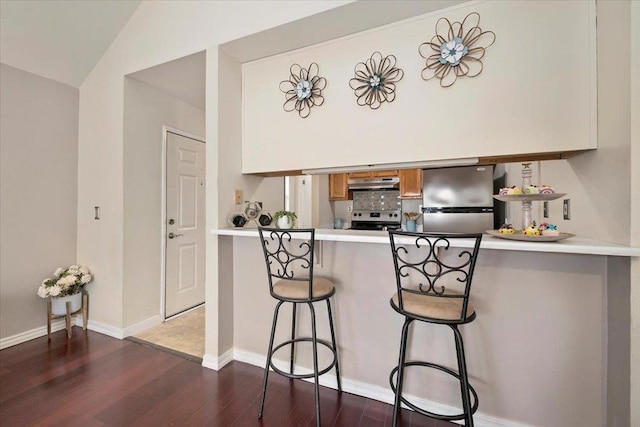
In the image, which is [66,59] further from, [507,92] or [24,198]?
[507,92]

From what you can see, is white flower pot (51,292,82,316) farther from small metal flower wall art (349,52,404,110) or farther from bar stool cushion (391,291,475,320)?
small metal flower wall art (349,52,404,110)

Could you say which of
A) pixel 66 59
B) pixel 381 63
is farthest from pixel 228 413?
pixel 66 59

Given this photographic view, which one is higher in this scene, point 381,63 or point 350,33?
point 350,33

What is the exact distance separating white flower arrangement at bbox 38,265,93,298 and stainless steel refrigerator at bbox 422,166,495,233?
365 centimetres

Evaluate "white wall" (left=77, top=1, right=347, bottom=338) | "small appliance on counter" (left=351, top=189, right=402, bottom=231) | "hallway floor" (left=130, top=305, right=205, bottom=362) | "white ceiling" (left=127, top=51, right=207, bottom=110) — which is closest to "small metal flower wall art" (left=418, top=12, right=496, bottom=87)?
"white wall" (left=77, top=1, right=347, bottom=338)

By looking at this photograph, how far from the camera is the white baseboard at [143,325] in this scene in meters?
2.58

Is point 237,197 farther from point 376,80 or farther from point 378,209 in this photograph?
point 378,209

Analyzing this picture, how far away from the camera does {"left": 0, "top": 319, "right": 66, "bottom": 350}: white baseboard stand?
2.34 metres

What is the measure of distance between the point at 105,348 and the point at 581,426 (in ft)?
10.9

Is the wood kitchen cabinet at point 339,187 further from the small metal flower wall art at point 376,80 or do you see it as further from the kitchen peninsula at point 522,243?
the small metal flower wall art at point 376,80

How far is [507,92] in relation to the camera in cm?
151

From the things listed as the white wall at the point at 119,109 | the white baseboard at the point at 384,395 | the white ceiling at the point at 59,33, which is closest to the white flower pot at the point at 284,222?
the white wall at the point at 119,109

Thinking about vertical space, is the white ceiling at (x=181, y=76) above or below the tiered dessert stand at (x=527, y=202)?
above

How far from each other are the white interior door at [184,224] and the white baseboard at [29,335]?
0.97 meters
